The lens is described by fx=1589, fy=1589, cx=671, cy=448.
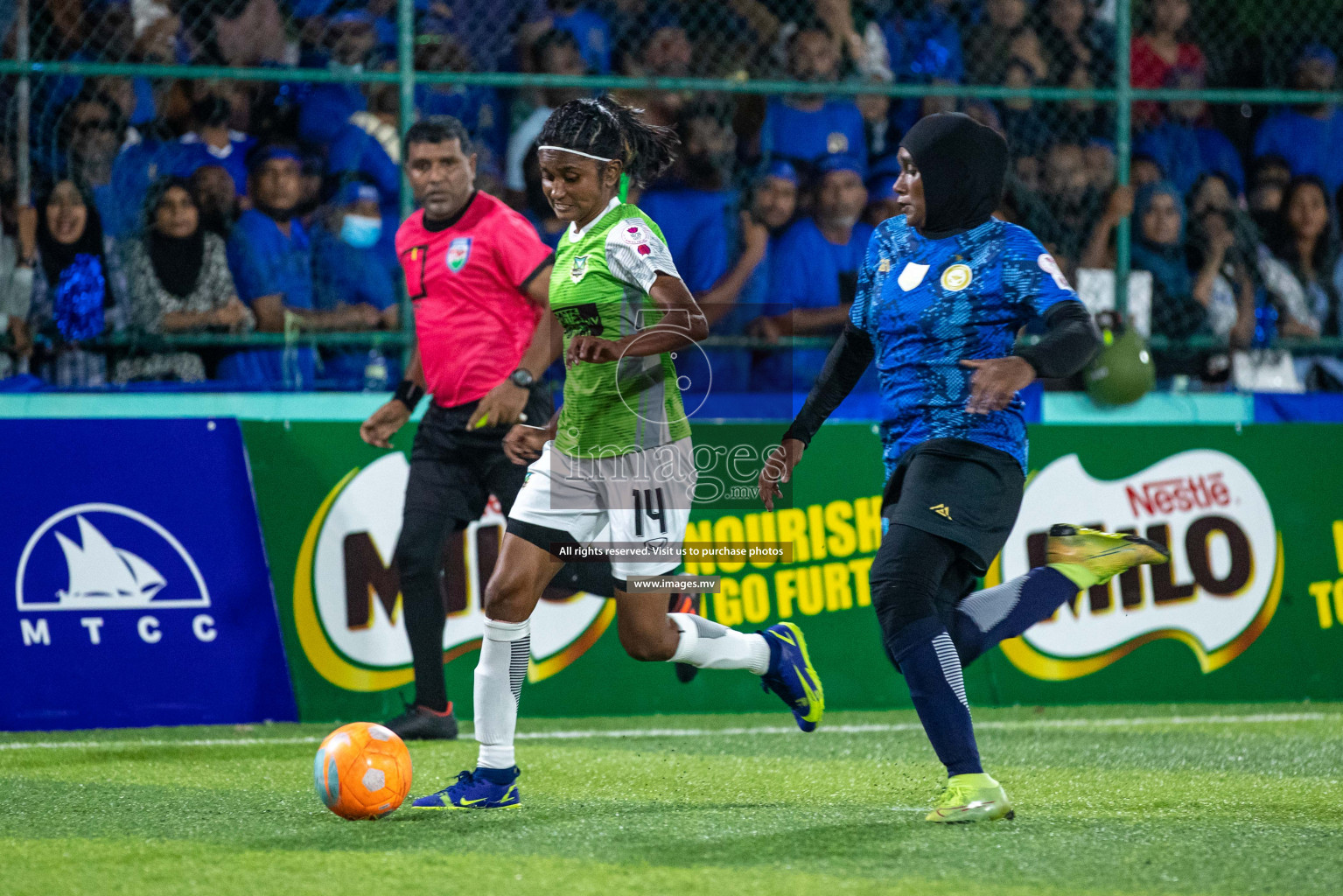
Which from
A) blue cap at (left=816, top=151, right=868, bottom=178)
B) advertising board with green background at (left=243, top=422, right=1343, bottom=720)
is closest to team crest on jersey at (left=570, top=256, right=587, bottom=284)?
advertising board with green background at (left=243, top=422, right=1343, bottom=720)

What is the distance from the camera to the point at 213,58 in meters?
8.52

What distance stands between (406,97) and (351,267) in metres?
0.91

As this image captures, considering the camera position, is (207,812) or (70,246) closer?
(207,812)

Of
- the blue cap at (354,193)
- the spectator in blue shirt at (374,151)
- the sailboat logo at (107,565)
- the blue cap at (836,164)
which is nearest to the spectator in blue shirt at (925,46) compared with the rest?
the blue cap at (836,164)

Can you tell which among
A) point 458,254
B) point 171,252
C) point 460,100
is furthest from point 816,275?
point 171,252

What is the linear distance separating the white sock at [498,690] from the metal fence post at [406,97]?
3.47 m

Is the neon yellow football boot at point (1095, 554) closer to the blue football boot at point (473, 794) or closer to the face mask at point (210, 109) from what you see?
the blue football boot at point (473, 794)

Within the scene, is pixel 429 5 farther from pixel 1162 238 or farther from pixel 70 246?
pixel 1162 238

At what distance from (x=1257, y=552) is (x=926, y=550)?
4.09 meters

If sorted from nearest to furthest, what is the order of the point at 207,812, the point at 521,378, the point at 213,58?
the point at 207,812
the point at 521,378
the point at 213,58

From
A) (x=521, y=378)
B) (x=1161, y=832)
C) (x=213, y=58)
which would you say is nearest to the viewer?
(x=1161, y=832)

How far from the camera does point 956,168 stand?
449 centimetres

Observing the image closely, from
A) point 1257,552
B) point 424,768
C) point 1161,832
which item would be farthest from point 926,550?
point 1257,552

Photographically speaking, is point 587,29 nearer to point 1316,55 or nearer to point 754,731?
point 754,731
